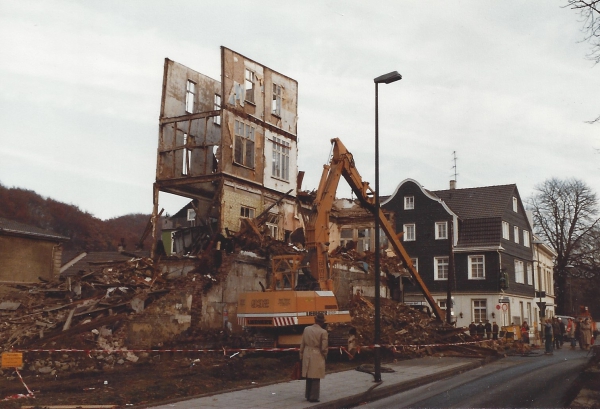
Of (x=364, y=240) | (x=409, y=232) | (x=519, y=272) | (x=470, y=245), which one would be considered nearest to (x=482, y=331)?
(x=364, y=240)

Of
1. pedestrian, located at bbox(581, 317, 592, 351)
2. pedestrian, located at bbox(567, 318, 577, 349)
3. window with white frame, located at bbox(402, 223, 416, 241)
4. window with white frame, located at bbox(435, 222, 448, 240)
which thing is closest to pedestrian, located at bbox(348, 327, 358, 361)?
pedestrian, located at bbox(581, 317, 592, 351)

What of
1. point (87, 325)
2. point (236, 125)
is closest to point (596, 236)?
point (236, 125)

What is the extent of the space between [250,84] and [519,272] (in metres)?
32.2

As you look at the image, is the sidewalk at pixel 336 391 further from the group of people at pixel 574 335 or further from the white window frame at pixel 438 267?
the white window frame at pixel 438 267

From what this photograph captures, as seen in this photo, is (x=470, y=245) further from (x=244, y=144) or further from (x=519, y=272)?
(x=244, y=144)

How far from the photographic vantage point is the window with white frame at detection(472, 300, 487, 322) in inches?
1828

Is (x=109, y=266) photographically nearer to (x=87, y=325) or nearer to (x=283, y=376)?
(x=87, y=325)

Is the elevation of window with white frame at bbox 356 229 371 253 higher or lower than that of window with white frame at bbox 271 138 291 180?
lower

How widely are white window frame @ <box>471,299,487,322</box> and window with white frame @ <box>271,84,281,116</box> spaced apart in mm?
24632

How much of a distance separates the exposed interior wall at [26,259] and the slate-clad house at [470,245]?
1067 inches

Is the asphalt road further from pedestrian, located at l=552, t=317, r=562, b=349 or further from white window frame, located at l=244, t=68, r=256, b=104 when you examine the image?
white window frame, located at l=244, t=68, r=256, b=104

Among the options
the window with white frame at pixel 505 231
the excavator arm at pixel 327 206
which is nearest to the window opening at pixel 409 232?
the window with white frame at pixel 505 231

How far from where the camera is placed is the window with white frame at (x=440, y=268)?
159 ft

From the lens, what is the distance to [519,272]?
51281mm
